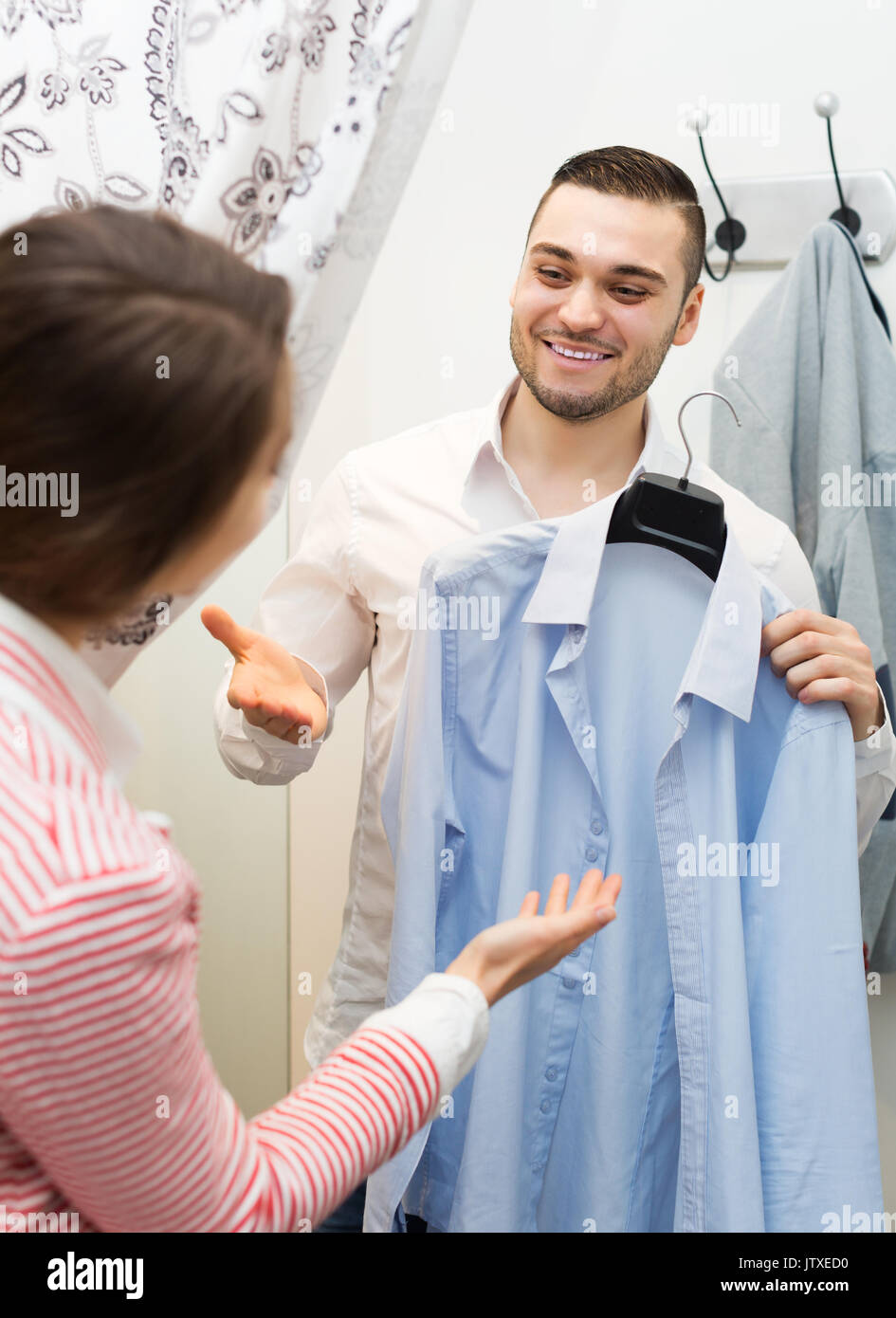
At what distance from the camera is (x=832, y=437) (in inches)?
54.4

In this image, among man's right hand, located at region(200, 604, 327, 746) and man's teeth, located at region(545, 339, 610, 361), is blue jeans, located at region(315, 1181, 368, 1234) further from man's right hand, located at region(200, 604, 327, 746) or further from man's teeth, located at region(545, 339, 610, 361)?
man's teeth, located at region(545, 339, 610, 361)

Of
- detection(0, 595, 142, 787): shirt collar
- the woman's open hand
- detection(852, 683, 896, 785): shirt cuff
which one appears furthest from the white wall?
detection(0, 595, 142, 787): shirt collar

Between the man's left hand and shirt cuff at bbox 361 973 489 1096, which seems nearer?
shirt cuff at bbox 361 973 489 1096

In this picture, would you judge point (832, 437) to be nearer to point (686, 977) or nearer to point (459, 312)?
point (459, 312)

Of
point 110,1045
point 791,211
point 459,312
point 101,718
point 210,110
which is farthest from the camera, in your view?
point 459,312

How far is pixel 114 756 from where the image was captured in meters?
0.65

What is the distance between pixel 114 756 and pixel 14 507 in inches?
6.6

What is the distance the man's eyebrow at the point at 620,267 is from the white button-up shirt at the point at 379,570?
0.15 m

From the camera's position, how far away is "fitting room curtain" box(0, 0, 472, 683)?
2.69 ft

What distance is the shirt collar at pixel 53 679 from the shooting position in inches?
21.5

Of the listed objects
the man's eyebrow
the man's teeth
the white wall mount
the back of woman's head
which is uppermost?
the white wall mount

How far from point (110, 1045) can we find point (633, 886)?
60cm

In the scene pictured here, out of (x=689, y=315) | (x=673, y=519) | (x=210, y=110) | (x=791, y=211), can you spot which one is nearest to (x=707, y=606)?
(x=673, y=519)
